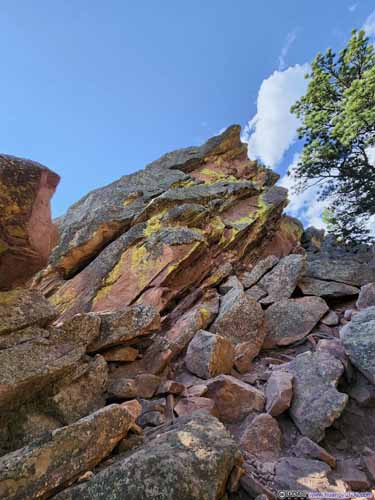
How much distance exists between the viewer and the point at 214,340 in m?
8.58

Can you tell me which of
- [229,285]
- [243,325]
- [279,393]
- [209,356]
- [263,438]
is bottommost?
[263,438]

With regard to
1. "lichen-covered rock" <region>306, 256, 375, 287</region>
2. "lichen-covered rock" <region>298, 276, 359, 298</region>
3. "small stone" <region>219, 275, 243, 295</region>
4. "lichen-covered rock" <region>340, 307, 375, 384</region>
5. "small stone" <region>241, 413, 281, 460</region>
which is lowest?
"small stone" <region>241, 413, 281, 460</region>

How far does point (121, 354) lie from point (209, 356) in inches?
112

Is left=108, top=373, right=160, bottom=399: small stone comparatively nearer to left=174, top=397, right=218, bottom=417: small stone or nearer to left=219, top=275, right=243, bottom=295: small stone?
left=174, top=397, right=218, bottom=417: small stone

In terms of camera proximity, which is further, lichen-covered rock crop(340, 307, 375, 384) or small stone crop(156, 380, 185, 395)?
small stone crop(156, 380, 185, 395)

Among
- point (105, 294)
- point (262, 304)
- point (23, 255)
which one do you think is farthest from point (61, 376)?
point (262, 304)

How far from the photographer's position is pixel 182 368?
8961 millimetres

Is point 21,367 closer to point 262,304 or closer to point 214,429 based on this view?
point 214,429

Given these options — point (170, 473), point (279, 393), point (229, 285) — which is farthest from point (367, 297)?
point (170, 473)

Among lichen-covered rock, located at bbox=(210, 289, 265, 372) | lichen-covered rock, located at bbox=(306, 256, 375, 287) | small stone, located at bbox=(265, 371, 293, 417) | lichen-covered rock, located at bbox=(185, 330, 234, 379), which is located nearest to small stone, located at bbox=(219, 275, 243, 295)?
lichen-covered rock, located at bbox=(210, 289, 265, 372)

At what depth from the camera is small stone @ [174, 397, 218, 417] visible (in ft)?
22.1

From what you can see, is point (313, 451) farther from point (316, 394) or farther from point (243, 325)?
point (243, 325)

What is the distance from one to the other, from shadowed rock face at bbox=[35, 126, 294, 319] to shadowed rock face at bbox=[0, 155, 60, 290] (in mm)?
6440

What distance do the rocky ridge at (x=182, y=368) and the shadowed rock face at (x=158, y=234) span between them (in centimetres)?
11
